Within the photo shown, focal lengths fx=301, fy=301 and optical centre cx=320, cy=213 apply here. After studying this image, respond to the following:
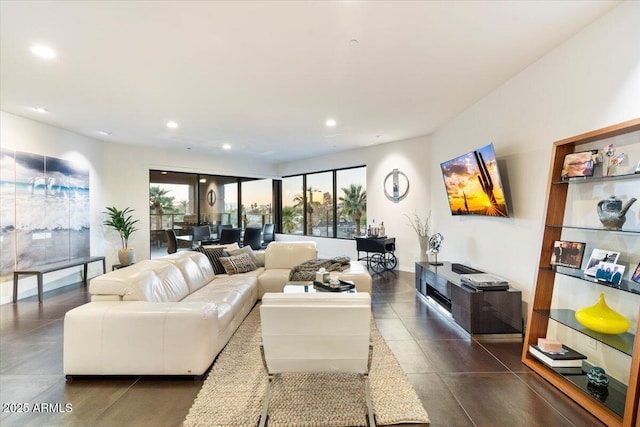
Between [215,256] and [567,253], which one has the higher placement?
[567,253]

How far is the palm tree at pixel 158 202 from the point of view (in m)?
7.35

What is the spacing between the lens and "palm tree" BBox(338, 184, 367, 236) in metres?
7.56

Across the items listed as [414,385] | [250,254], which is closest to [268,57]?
[250,254]

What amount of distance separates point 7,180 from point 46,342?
2963 mm

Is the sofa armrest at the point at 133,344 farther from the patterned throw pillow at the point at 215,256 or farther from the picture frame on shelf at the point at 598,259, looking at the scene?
the picture frame on shelf at the point at 598,259

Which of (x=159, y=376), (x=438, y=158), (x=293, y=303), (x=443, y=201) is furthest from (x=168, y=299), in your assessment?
(x=438, y=158)

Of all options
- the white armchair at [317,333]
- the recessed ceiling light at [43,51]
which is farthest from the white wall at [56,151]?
the white armchair at [317,333]

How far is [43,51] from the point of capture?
2.83 meters

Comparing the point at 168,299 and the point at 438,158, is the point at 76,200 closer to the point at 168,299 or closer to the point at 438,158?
the point at 168,299

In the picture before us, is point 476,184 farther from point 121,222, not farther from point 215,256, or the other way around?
point 121,222

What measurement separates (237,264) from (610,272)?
4.12m

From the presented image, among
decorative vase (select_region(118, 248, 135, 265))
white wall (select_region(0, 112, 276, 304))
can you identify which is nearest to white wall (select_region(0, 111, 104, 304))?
white wall (select_region(0, 112, 276, 304))

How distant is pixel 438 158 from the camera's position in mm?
5859

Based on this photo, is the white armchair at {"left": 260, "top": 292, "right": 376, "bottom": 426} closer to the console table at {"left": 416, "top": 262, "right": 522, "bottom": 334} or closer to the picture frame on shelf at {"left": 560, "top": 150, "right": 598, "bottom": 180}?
the console table at {"left": 416, "top": 262, "right": 522, "bottom": 334}
